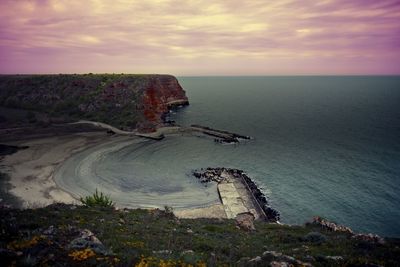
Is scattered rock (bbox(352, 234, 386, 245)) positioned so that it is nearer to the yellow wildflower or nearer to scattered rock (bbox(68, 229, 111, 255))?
scattered rock (bbox(68, 229, 111, 255))

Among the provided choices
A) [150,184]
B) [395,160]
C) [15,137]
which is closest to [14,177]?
[150,184]

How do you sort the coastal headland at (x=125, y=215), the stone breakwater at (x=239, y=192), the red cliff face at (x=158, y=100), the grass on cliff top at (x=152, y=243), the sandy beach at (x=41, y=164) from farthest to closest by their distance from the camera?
the red cliff face at (x=158, y=100) → the sandy beach at (x=41, y=164) → the stone breakwater at (x=239, y=192) → the coastal headland at (x=125, y=215) → the grass on cliff top at (x=152, y=243)

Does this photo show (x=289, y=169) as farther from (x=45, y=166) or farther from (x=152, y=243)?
(x=45, y=166)

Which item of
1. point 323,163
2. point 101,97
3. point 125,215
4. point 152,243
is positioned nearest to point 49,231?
point 152,243

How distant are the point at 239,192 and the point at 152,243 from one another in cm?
3161

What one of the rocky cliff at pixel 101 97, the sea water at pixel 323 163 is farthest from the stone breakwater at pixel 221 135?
the rocky cliff at pixel 101 97

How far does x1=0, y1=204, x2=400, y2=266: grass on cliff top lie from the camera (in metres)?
14.1

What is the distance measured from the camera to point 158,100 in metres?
116

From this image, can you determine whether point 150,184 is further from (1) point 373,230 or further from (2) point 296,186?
(1) point 373,230

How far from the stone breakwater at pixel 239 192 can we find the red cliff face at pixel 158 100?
3902cm

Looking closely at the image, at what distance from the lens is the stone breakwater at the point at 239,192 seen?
41906 mm

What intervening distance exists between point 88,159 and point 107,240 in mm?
48474

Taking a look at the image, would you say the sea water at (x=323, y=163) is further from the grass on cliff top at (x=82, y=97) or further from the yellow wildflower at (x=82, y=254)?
the yellow wildflower at (x=82, y=254)

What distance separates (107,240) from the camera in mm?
17484
